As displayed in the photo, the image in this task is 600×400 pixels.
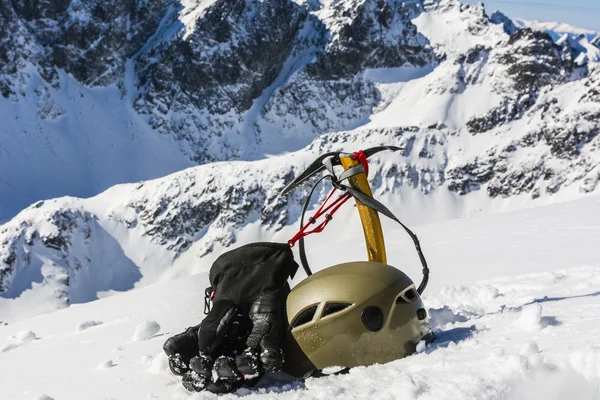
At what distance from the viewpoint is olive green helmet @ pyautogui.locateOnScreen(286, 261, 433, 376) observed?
4.80 metres

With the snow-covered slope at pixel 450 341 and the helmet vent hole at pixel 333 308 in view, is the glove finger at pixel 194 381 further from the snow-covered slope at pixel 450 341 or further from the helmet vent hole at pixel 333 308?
the helmet vent hole at pixel 333 308

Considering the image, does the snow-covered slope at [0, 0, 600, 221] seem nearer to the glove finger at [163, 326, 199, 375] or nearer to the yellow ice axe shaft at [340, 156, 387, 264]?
the glove finger at [163, 326, 199, 375]

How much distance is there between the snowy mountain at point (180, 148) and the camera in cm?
14350

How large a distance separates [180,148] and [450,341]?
191427 mm

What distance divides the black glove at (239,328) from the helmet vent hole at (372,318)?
29.7 inches

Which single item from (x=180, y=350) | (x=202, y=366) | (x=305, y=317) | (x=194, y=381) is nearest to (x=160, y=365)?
(x=180, y=350)

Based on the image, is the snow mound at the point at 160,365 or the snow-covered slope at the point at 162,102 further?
the snow-covered slope at the point at 162,102

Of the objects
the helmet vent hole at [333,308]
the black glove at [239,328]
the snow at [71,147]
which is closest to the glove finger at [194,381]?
the black glove at [239,328]

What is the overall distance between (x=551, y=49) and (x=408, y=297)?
202m

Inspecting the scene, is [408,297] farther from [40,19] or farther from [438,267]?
[40,19]

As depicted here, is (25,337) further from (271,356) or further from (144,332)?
(271,356)

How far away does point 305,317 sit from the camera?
4945 mm

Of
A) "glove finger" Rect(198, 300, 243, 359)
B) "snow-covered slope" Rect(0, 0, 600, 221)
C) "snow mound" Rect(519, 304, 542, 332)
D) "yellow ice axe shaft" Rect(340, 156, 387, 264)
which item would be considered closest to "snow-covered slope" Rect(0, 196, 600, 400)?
"snow mound" Rect(519, 304, 542, 332)

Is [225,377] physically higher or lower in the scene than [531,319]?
lower
